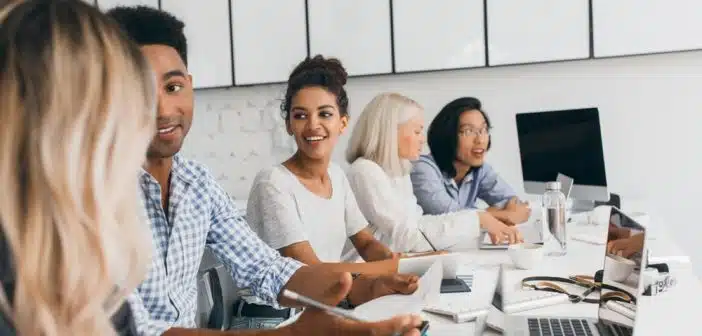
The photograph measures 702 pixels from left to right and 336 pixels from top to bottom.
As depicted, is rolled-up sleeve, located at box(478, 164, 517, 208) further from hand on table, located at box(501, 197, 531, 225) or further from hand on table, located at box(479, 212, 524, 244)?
hand on table, located at box(479, 212, 524, 244)

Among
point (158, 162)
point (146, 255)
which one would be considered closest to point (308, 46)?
point (158, 162)

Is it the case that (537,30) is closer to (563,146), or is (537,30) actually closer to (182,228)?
(563,146)

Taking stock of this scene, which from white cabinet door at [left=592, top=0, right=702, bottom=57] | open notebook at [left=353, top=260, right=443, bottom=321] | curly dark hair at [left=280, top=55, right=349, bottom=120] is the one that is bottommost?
open notebook at [left=353, top=260, right=443, bottom=321]

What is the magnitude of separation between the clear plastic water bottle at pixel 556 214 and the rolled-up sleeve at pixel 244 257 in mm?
943

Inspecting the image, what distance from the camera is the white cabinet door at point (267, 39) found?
379 centimetres

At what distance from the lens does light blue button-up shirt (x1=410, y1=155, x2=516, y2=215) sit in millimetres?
2758

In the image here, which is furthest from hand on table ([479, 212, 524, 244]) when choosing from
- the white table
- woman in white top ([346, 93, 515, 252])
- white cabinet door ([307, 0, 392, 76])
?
white cabinet door ([307, 0, 392, 76])

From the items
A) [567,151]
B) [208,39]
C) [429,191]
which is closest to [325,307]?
[429,191]

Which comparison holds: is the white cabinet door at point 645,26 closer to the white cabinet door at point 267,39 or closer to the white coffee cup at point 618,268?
the white cabinet door at point 267,39

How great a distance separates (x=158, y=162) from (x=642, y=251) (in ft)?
3.16

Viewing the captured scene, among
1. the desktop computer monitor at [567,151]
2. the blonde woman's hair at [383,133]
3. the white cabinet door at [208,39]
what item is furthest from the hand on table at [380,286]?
the white cabinet door at [208,39]

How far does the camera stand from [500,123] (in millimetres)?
3596

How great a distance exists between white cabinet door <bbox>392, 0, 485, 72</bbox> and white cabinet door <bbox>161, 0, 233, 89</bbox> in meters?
1.05

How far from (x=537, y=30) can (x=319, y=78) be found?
1812mm
